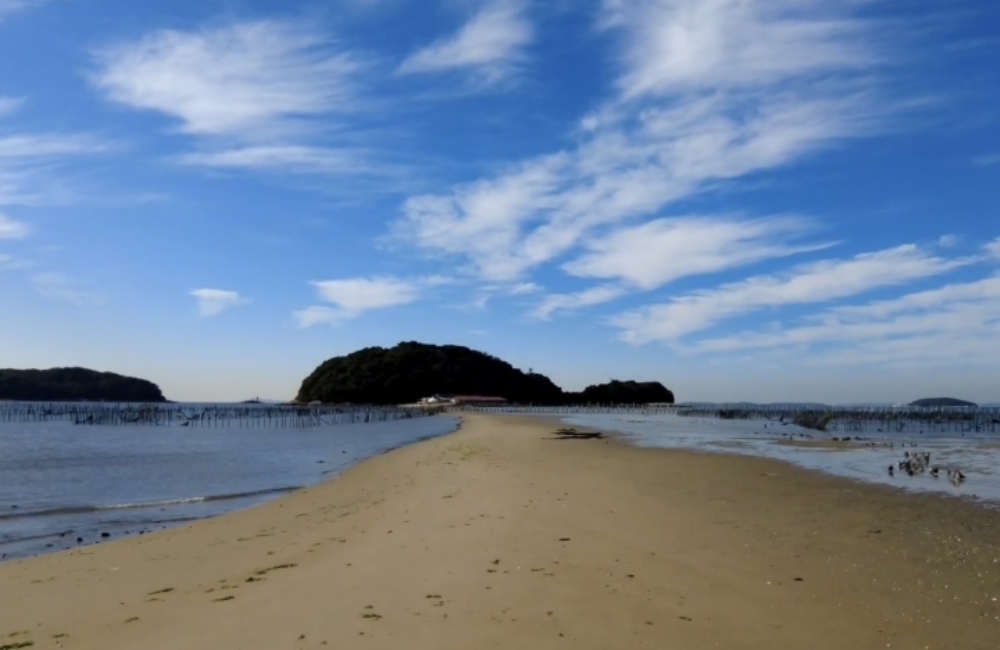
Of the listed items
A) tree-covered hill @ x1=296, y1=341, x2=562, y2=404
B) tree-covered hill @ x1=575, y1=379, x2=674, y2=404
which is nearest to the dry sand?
tree-covered hill @ x1=296, y1=341, x2=562, y2=404

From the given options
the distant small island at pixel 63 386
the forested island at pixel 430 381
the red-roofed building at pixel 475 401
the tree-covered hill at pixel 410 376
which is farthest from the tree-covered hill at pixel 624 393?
the distant small island at pixel 63 386

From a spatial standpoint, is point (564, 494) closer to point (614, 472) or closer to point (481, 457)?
point (614, 472)

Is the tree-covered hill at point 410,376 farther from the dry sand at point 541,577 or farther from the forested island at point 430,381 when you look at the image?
the dry sand at point 541,577

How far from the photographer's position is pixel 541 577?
23.6ft

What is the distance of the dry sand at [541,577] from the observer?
5.66m

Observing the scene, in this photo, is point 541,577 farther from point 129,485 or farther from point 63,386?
point 63,386

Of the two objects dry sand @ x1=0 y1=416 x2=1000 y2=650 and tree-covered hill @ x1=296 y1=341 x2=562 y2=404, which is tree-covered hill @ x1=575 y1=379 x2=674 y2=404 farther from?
dry sand @ x1=0 y1=416 x2=1000 y2=650

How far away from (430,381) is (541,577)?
14744cm

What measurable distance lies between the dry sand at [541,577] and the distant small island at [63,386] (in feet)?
673

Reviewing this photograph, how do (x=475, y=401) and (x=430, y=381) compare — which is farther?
(x=430, y=381)

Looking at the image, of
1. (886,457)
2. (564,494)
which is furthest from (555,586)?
(886,457)

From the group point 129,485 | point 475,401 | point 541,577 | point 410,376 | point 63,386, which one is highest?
point 410,376

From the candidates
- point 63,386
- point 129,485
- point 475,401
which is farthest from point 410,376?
point 129,485

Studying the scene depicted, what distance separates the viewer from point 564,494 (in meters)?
14.1
